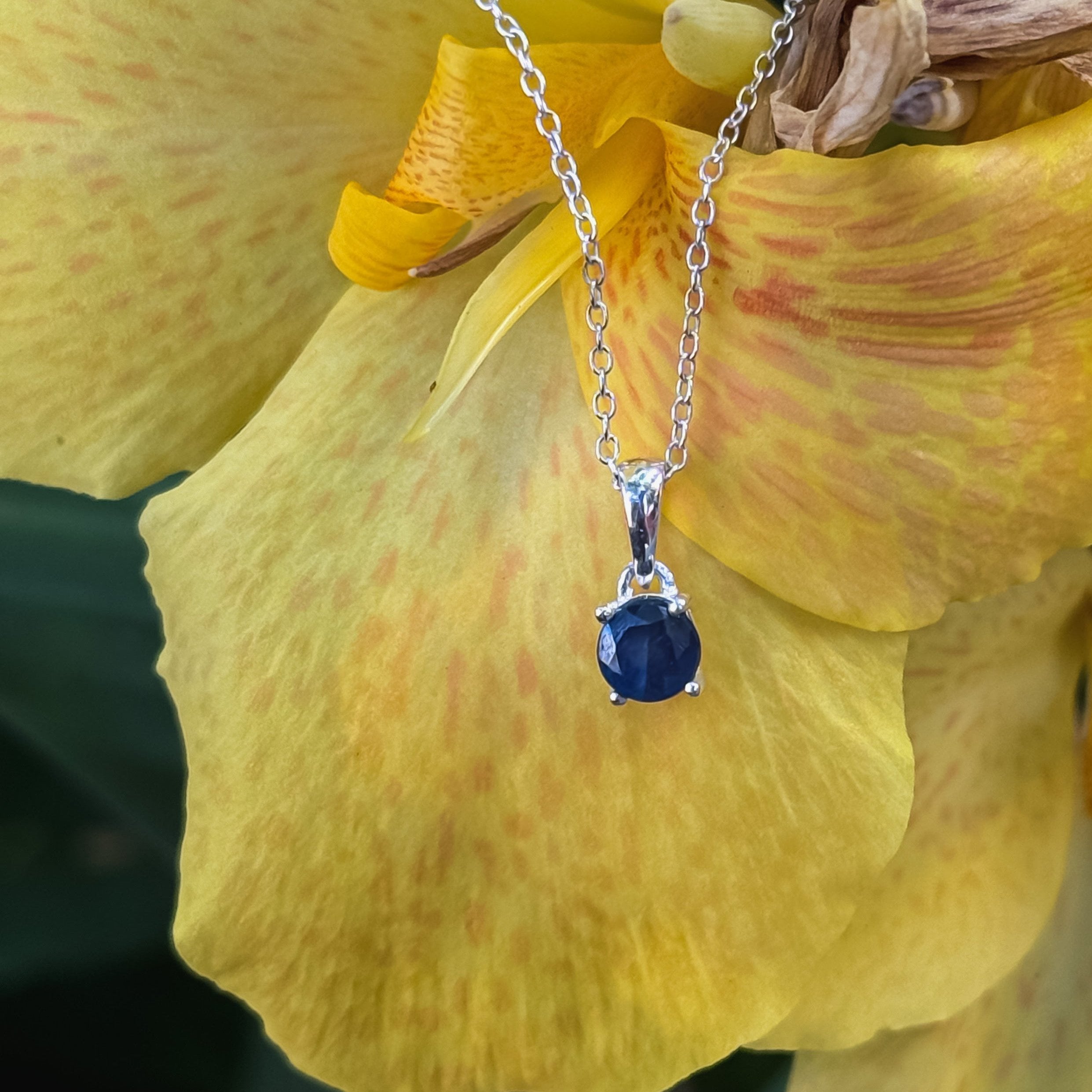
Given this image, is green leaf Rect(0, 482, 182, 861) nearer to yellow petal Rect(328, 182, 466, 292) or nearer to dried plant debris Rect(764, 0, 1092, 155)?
yellow petal Rect(328, 182, 466, 292)

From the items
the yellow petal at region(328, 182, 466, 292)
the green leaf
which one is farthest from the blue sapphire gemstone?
the green leaf

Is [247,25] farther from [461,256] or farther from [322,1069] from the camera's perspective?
[322,1069]

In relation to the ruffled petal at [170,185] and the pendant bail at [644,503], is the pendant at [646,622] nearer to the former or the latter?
the pendant bail at [644,503]

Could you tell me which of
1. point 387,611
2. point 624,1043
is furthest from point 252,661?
point 624,1043

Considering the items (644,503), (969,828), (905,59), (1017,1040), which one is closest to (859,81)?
(905,59)

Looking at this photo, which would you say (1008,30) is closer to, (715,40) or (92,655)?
(715,40)

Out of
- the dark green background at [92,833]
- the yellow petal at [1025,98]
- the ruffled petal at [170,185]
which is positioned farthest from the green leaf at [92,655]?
the yellow petal at [1025,98]
